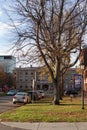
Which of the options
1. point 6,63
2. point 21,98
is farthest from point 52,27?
point 6,63

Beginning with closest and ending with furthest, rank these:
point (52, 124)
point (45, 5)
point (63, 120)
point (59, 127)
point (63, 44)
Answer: point (59, 127) → point (52, 124) → point (63, 120) → point (45, 5) → point (63, 44)

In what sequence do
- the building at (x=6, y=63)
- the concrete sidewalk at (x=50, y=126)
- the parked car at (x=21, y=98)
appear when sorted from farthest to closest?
the building at (x=6, y=63) < the parked car at (x=21, y=98) < the concrete sidewalk at (x=50, y=126)

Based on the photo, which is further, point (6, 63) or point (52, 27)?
point (6, 63)

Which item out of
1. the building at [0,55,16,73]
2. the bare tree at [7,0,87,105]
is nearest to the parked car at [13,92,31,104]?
the bare tree at [7,0,87,105]

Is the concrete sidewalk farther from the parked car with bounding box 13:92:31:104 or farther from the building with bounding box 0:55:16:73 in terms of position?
→ the building with bounding box 0:55:16:73

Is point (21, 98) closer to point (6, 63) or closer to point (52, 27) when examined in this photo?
point (52, 27)

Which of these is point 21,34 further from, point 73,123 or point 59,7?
point 73,123

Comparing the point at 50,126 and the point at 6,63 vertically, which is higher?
the point at 6,63

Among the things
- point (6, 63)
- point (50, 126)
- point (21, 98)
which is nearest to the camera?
point (50, 126)

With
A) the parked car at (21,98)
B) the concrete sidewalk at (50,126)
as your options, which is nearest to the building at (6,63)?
the parked car at (21,98)

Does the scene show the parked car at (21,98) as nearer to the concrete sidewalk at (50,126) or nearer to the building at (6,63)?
the concrete sidewalk at (50,126)

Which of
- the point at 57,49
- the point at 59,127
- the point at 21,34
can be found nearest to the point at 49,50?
the point at 57,49

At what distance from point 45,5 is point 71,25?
350 cm

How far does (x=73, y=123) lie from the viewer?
1806cm
